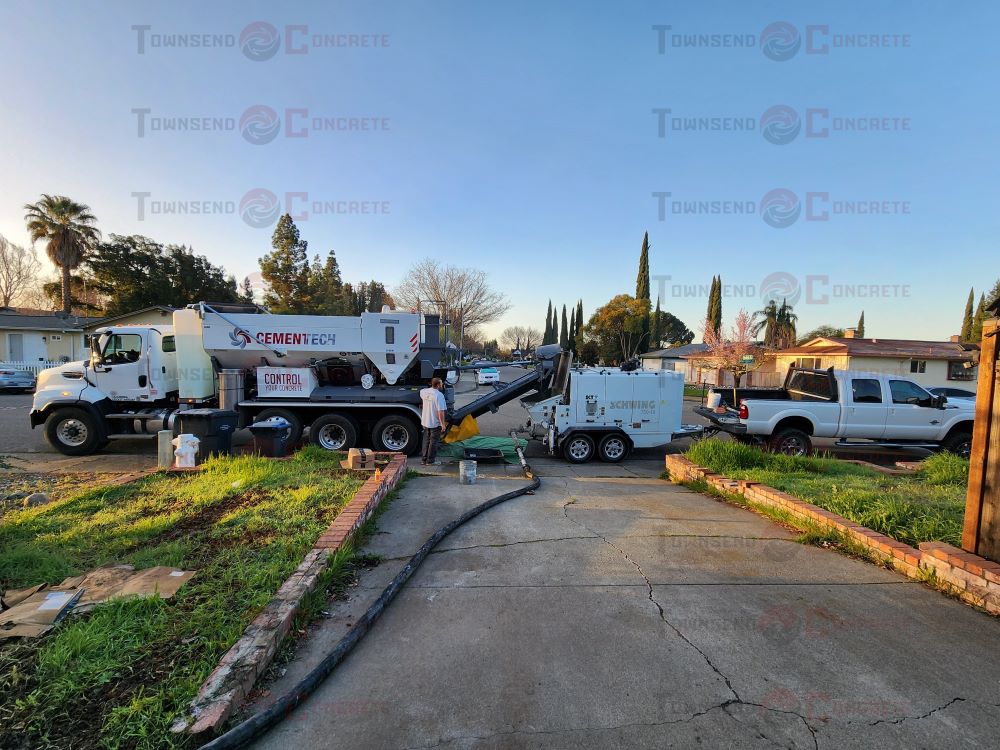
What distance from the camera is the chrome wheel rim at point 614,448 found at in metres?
9.86

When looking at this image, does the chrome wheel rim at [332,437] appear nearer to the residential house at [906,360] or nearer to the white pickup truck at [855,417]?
the white pickup truck at [855,417]

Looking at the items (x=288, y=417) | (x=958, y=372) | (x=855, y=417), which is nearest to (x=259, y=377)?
(x=288, y=417)

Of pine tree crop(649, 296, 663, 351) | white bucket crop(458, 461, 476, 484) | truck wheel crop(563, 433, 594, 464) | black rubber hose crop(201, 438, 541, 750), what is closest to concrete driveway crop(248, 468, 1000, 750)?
black rubber hose crop(201, 438, 541, 750)

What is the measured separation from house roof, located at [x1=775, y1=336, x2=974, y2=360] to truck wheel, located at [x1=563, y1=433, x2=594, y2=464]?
24.3 metres

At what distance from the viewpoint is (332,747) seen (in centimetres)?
205

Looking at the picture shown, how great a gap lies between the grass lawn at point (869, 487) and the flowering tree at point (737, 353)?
21969mm

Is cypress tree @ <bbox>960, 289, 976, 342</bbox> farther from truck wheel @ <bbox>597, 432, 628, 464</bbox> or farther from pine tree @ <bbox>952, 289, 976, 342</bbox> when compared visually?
truck wheel @ <bbox>597, 432, 628, 464</bbox>

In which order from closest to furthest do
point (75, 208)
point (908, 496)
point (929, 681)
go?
point (929, 681) < point (908, 496) < point (75, 208)

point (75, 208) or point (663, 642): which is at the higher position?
point (75, 208)

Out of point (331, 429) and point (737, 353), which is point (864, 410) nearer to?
point (331, 429)

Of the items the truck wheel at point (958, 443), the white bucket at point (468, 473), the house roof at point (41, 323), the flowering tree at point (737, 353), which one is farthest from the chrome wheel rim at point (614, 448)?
the house roof at point (41, 323)

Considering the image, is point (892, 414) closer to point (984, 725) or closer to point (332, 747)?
point (984, 725)

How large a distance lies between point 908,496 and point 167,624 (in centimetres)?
735

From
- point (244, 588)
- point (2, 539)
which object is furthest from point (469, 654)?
point (2, 539)
